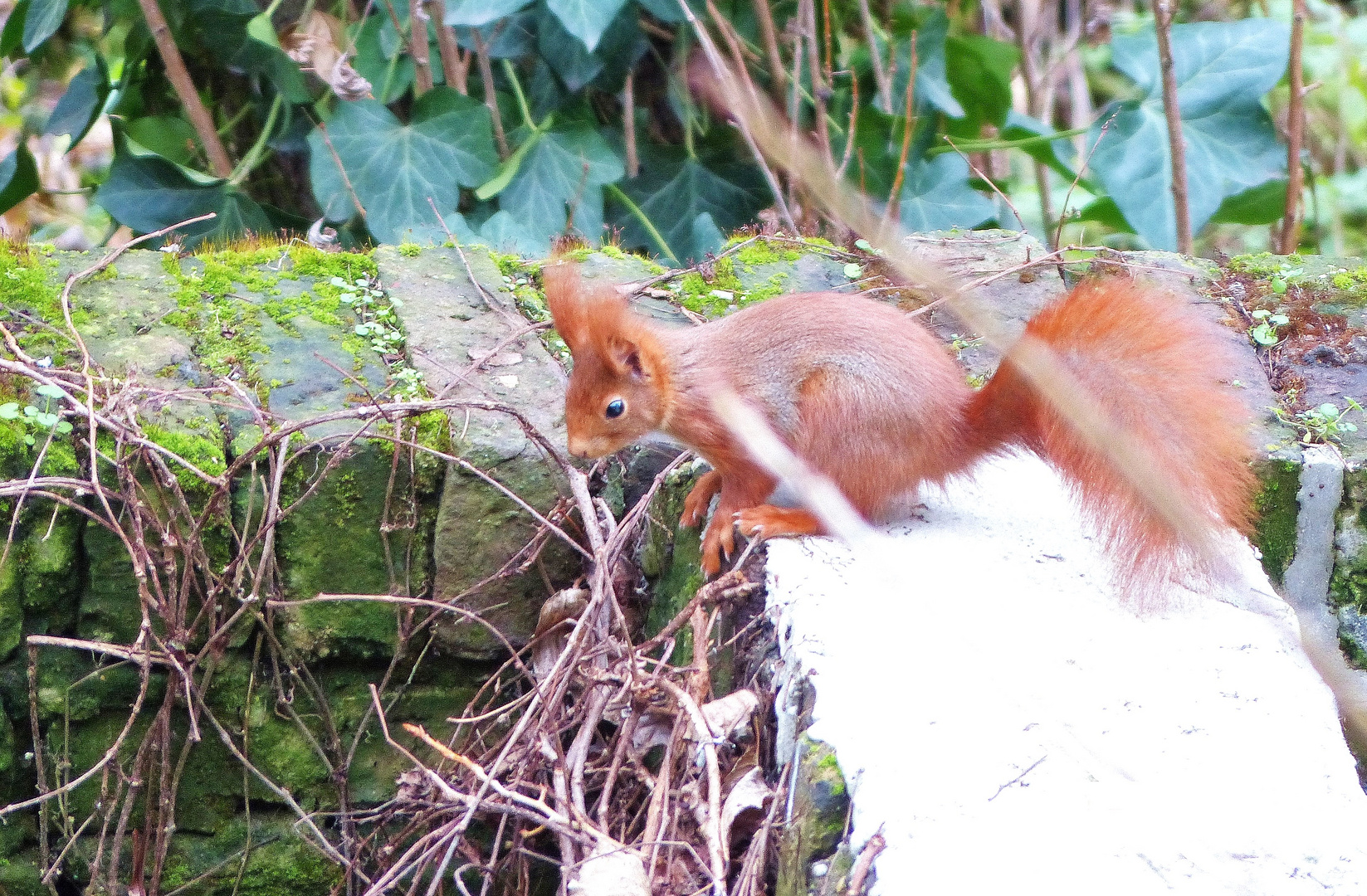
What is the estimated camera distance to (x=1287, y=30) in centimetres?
358

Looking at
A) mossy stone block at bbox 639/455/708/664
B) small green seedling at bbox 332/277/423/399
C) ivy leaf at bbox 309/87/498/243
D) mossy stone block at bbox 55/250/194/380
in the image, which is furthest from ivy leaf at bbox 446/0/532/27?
mossy stone block at bbox 639/455/708/664

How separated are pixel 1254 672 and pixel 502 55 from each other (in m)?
2.82

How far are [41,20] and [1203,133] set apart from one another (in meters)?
3.35

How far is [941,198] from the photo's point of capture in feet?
11.8

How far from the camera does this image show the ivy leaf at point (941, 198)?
357 cm

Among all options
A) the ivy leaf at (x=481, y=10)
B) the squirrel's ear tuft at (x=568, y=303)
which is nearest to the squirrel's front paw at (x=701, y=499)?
the squirrel's ear tuft at (x=568, y=303)

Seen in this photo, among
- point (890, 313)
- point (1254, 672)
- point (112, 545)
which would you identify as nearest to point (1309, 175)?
point (890, 313)

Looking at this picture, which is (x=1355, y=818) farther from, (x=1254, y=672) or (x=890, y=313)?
(x=890, y=313)

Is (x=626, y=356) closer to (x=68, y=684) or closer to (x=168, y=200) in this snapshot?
(x=68, y=684)

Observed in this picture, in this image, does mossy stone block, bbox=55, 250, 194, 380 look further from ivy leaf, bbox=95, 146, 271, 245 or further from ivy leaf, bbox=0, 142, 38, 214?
ivy leaf, bbox=0, 142, 38, 214

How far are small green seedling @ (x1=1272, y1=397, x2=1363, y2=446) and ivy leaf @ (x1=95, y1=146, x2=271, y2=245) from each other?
2.62 metres

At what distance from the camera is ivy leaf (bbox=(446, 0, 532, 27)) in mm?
3127

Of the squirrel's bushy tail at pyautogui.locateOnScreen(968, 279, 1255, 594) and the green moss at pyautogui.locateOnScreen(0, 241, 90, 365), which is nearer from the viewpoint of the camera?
the squirrel's bushy tail at pyautogui.locateOnScreen(968, 279, 1255, 594)

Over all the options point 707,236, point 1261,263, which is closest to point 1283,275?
point 1261,263
